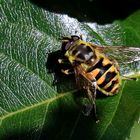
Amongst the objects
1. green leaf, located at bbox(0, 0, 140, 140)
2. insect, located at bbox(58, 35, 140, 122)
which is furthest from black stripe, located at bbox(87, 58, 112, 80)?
green leaf, located at bbox(0, 0, 140, 140)

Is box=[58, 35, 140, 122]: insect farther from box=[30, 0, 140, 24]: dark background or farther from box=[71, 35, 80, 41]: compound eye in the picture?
box=[30, 0, 140, 24]: dark background

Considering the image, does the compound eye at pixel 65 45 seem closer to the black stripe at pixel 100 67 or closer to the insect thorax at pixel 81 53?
the insect thorax at pixel 81 53

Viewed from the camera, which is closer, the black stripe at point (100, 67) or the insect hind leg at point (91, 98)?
the insect hind leg at point (91, 98)

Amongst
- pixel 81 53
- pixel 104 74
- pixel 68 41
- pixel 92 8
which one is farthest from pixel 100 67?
pixel 92 8

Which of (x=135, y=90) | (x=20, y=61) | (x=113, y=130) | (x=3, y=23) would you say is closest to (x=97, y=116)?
(x=113, y=130)

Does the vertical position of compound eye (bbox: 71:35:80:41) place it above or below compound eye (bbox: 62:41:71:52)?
above

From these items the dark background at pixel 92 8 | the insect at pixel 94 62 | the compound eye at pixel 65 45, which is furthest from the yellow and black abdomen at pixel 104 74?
the dark background at pixel 92 8

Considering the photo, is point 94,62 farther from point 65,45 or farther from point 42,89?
point 42,89
